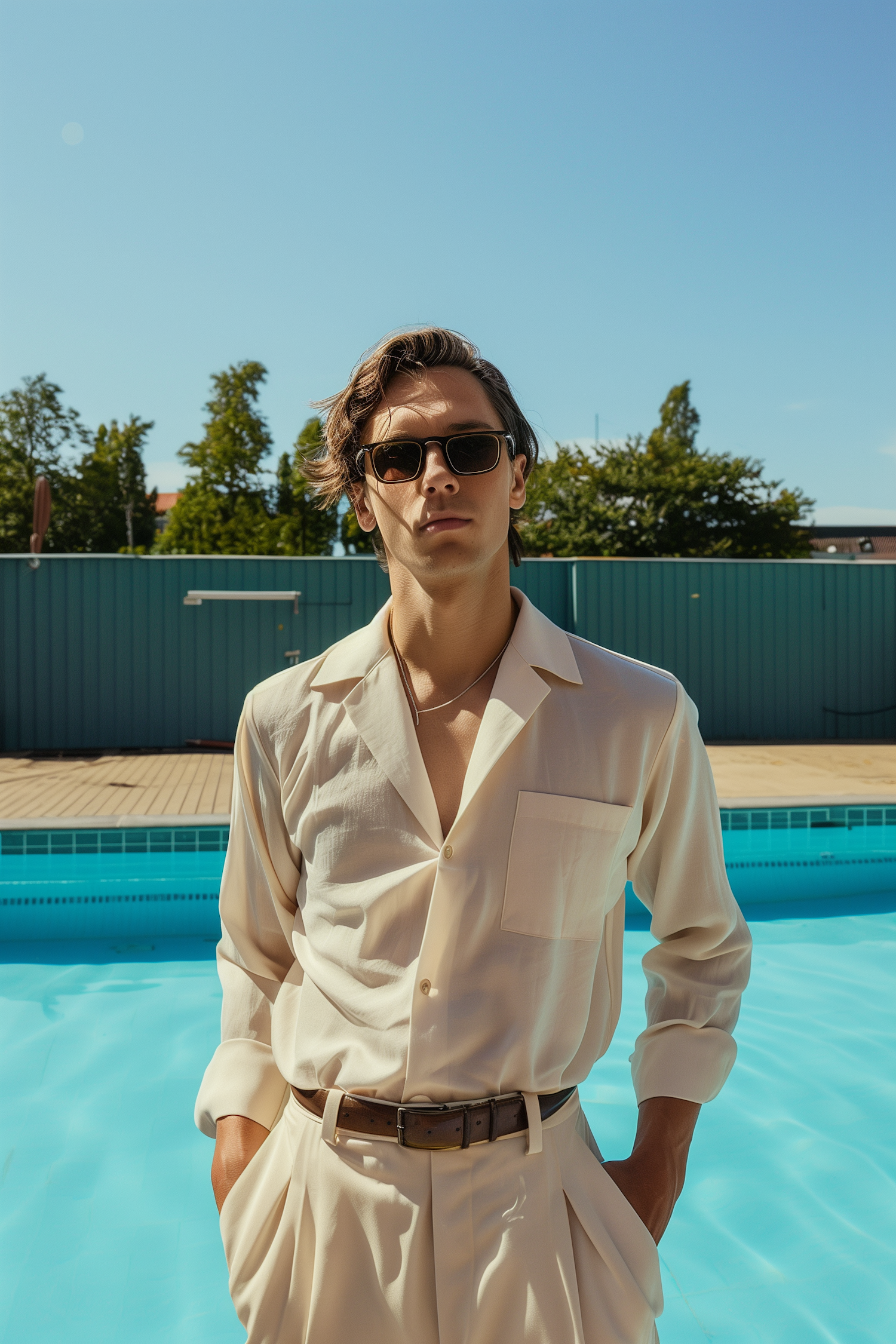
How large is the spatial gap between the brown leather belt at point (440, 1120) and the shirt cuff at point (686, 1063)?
0.67ft

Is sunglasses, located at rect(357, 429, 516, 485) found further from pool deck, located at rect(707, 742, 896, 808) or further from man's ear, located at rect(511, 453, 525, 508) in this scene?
pool deck, located at rect(707, 742, 896, 808)

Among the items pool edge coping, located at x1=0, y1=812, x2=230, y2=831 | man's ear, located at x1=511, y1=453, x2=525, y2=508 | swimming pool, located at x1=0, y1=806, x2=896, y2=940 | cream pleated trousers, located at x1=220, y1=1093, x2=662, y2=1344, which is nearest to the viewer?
cream pleated trousers, located at x1=220, y1=1093, x2=662, y2=1344

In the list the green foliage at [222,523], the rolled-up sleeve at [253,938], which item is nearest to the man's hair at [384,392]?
the rolled-up sleeve at [253,938]

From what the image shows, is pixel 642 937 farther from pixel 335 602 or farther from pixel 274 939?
pixel 335 602

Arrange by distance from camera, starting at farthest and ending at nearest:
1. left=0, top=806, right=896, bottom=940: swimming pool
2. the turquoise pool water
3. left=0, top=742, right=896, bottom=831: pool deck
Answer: left=0, top=742, right=896, bottom=831: pool deck → left=0, top=806, right=896, bottom=940: swimming pool → the turquoise pool water

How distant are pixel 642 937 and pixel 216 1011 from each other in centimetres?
245

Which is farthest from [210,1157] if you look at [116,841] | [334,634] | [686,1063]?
[334,634]

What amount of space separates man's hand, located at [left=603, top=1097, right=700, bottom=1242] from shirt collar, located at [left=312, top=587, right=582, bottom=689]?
60 centimetres

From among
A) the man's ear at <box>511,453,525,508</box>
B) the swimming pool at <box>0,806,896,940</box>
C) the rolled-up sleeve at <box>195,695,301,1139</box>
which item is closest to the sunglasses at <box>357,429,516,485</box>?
the man's ear at <box>511,453,525,508</box>

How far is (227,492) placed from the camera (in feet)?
96.0

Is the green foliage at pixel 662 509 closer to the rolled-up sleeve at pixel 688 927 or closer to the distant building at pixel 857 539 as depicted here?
the distant building at pixel 857 539

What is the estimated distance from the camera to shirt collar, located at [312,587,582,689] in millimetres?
1177

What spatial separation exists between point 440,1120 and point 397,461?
0.85m

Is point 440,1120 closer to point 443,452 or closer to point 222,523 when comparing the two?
point 443,452
